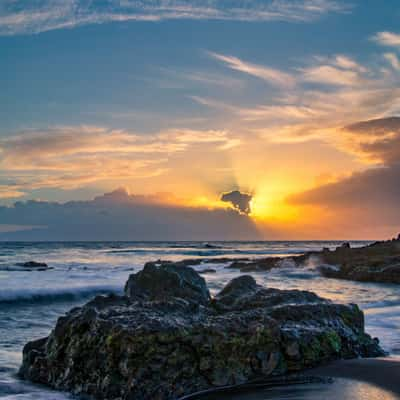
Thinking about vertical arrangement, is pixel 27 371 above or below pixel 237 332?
below

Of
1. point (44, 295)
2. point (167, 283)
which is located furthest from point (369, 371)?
point (44, 295)

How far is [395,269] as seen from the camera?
17297mm

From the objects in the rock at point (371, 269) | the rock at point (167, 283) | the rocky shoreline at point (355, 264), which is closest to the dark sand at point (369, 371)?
the rock at point (167, 283)

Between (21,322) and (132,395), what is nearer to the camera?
(132,395)

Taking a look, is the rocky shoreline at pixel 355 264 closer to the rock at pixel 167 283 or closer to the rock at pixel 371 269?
the rock at pixel 371 269

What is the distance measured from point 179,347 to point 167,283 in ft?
15.6

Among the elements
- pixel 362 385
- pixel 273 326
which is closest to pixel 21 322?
pixel 273 326

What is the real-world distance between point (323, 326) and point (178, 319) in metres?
1.58

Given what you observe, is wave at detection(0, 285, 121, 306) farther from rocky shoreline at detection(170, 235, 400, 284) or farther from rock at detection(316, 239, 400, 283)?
rock at detection(316, 239, 400, 283)

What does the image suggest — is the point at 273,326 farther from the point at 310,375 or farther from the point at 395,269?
the point at 395,269

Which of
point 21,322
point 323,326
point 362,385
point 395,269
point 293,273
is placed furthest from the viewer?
point 293,273

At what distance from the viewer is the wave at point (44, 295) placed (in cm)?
1205

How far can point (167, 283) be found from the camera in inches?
357

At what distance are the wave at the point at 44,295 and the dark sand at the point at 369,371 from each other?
29.4ft
